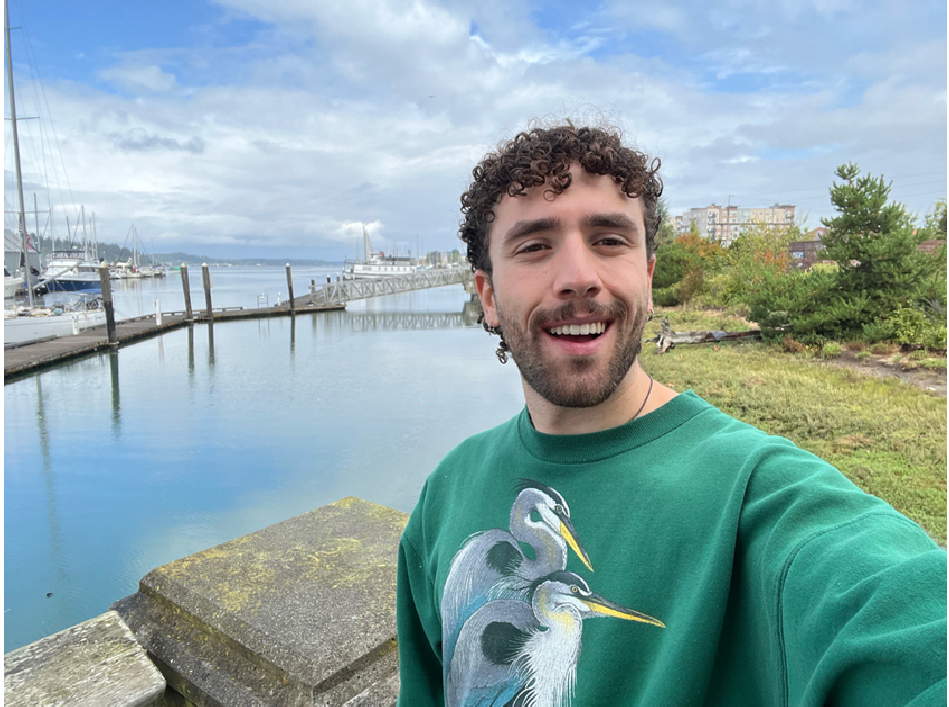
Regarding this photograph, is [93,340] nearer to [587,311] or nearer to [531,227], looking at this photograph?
[531,227]

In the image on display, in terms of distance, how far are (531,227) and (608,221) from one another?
0.15m

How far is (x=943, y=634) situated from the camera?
0.57 meters

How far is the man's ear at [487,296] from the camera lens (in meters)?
1.49

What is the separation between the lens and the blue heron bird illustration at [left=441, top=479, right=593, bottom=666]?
1078 mm

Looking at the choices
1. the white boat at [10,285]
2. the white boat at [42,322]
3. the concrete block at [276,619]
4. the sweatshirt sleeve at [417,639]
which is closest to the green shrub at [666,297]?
the white boat at [42,322]

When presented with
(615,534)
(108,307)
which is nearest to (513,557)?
(615,534)

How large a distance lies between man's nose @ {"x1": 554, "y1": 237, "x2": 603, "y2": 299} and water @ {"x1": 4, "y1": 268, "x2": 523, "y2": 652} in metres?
5.81

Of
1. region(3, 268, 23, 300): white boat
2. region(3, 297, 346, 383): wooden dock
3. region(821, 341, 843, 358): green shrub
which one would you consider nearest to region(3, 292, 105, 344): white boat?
region(3, 297, 346, 383): wooden dock

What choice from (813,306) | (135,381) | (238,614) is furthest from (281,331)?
(238,614)

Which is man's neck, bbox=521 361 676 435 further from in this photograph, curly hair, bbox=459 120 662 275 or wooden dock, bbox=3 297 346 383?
wooden dock, bbox=3 297 346 383

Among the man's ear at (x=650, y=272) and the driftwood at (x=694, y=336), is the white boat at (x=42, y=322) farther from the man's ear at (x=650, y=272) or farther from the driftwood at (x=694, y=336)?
the man's ear at (x=650, y=272)

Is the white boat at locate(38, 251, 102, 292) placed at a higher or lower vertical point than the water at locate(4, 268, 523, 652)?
higher

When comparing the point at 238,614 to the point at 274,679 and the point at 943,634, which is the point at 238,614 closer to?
the point at 274,679

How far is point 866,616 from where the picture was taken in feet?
2.12
